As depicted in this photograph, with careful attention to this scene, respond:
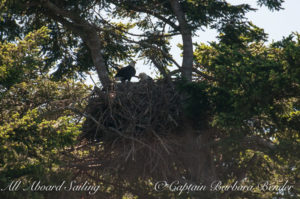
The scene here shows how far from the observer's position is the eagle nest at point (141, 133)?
384 inches

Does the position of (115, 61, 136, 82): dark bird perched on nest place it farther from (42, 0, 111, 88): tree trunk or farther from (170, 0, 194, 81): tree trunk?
(170, 0, 194, 81): tree trunk

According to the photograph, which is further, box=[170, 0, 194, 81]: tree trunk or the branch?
box=[170, 0, 194, 81]: tree trunk

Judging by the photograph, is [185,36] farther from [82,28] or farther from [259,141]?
[259,141]

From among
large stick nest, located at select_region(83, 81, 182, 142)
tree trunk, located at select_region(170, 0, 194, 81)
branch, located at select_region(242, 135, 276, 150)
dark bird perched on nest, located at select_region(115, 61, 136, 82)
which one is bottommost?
branch, located at select_region(242, 135, 276, 150)

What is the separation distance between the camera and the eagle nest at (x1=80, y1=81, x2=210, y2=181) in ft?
32.0

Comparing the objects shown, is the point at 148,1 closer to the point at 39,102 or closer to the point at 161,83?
the point at 161,83

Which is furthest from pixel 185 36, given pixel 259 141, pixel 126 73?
pixel 259 141

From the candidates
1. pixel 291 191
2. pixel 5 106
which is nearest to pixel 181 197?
pixel 291 191

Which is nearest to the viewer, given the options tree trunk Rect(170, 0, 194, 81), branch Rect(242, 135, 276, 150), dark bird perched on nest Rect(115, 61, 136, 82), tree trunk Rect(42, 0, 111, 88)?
branch Rect(242, 135, 276, 150)

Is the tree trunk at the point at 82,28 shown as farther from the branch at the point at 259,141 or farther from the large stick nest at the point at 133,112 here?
the branch at the point at 259,141

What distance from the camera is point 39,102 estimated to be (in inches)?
435

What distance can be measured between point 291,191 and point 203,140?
7.90ft

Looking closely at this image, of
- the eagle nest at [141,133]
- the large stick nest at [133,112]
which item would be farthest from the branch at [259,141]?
the large stick nest at [133,112]

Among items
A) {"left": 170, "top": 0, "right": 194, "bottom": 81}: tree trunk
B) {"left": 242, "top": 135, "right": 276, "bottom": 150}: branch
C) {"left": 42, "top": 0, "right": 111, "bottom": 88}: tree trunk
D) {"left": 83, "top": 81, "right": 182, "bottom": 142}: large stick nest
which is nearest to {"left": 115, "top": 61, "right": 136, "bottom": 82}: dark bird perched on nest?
{"left": 42, "top": 0, "right": 111, "bottom": 88}: tree trunk
